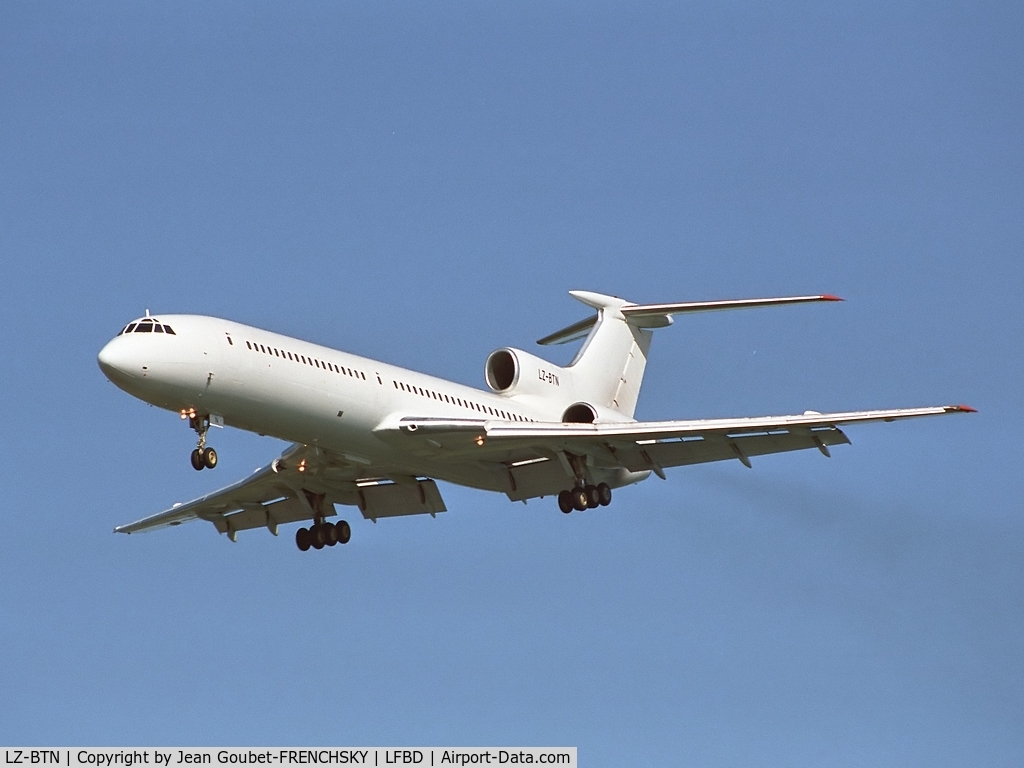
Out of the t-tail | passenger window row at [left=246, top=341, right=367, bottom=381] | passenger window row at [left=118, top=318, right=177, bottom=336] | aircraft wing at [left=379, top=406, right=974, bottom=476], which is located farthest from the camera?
the t-tail

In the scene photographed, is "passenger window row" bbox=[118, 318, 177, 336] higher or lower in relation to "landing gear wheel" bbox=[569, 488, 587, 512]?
higher

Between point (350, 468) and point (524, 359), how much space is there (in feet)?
12.6

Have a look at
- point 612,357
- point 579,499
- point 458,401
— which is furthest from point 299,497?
point 612,357

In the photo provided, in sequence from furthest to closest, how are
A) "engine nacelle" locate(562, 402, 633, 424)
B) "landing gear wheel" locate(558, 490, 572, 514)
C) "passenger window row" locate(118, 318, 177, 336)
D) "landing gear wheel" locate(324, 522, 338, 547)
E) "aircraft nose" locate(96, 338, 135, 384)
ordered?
1. "landing gear wheel" locate(324, 522, 338, 547)
2. "engine nacelle" locate(562, 402, 633, 424)
3. "landing gear wheel" locate(558, 490, 572, 514)
4. "passenger window row" locate(118, 318, 177, 336)
5. "aircraft nose" locate(96, 338, 135, 384)

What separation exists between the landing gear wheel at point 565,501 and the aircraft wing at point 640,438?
0.78 meters

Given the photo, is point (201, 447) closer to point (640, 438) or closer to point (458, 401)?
point (458, 401)

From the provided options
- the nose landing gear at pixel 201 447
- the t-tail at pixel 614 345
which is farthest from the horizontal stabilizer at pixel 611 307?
the nose landing gear at pixel 201 447

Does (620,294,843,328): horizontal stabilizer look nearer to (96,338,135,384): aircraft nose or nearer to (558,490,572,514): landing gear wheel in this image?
(558,490,572,514): landing gear wheel

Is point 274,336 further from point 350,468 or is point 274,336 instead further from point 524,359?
point 524,359

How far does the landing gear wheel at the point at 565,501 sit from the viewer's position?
32.2 m

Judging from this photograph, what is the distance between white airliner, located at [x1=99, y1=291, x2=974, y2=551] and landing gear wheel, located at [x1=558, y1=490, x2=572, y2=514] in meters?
0.04

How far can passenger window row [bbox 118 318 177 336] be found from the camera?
27.9 metres

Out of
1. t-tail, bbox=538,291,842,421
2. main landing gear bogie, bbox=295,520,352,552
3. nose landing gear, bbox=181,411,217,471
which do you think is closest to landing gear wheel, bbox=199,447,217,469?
nose landing gear, bbox=181,411,217,471

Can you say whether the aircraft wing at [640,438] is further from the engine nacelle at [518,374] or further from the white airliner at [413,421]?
the engine nacelle at [518,374]
